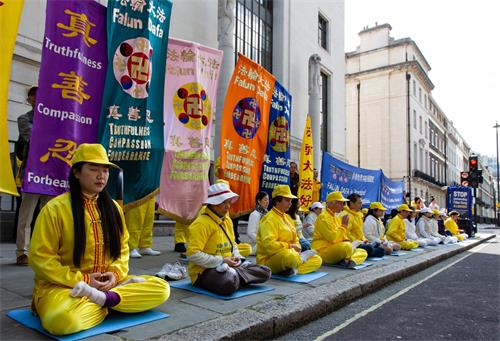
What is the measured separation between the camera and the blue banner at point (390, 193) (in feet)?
47.4

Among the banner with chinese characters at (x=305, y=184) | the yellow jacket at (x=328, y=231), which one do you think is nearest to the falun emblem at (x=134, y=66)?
the yellow jacket at (x=328, y=231)

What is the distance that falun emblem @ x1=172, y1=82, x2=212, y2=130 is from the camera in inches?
252

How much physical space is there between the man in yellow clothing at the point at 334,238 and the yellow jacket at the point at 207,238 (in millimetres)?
2661

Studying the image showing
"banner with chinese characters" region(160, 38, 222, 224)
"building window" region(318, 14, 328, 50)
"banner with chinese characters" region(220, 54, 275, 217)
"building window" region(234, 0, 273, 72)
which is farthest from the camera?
"building window" region(318, 14, 328, 50)

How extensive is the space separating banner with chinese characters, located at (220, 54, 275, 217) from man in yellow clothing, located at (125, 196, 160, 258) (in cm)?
140

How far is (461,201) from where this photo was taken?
19859mm

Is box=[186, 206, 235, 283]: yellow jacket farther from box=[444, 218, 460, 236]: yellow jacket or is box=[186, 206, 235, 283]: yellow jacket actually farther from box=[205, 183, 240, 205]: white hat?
box=[444, 218, 460, 236]: yellow jacket

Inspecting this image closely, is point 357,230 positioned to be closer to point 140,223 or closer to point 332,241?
point 332,241

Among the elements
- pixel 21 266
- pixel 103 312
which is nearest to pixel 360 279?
pixel 103 312

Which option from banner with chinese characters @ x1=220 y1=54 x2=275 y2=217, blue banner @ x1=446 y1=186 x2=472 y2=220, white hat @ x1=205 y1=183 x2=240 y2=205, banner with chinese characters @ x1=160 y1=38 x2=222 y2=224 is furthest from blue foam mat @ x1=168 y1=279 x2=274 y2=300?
blue banner @ x1=446 y1=186 x2=472 y2=220

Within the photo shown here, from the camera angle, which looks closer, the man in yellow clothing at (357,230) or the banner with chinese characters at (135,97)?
the banner with chinese characters at (135,97)

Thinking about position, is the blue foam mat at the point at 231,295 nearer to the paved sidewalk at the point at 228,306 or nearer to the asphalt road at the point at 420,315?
the paved sidewalk at the point at 228,306

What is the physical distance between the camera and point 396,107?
39875 mm

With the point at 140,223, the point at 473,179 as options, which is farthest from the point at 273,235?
the point at 473,179
